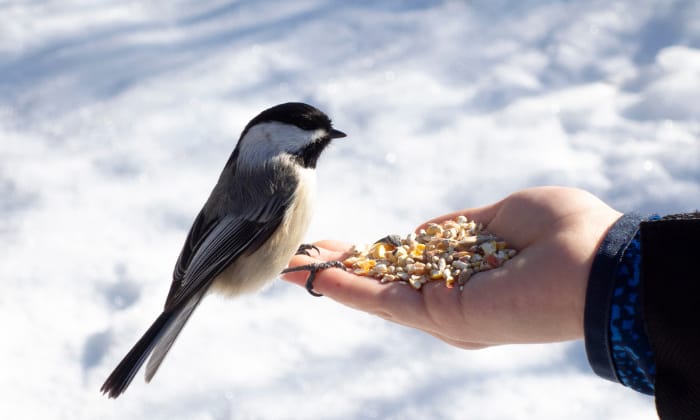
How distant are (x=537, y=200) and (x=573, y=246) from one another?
0.79ft

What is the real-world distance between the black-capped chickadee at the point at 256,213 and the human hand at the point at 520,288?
164mm

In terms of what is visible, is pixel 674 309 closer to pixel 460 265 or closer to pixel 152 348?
pixel 460 265

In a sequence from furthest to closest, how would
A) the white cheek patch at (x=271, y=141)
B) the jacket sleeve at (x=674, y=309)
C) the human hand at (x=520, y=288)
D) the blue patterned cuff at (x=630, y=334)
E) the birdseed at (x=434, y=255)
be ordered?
1. the white cheek patch at (x=271, y=141)
2. the birdseed at (x=434, y=255)
3. the human hand at (x=520, y=288)
4. the blue patterned cuff at (x=630, y=334)
5. the jacket sleeve at (x=674, y=309)

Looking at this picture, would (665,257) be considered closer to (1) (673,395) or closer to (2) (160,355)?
(1) (673,395)

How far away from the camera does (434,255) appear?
5.38 feet

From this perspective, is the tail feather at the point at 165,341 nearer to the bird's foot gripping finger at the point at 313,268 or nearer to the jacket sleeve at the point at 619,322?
the bird's foot gripping finger at the point at 313,268

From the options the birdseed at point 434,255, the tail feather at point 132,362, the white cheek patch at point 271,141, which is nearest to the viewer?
the tail feather at point 132,362

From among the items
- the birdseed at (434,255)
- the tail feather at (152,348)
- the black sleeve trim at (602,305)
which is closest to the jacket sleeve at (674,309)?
the black sleeve trim at (602,305)

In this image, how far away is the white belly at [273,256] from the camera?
1.64m

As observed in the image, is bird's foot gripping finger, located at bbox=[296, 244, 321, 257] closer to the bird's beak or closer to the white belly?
the white belly

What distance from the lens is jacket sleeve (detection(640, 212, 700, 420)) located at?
0.95 meters

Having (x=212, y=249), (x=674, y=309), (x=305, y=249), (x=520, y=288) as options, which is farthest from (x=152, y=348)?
(x=674, y=309)

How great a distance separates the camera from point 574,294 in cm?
127

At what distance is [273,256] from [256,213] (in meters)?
0.12
